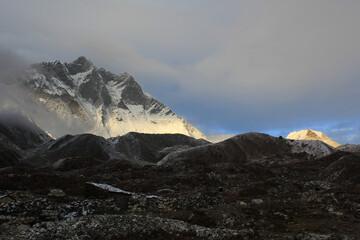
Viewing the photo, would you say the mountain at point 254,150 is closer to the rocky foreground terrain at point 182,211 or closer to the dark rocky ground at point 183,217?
the rocky foreground terrain at point 182,211

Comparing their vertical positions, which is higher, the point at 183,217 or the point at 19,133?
the point at 19,133

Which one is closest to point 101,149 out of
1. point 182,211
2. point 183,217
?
point 182,211

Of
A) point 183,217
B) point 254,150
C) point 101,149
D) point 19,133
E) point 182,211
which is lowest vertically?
point 183,217

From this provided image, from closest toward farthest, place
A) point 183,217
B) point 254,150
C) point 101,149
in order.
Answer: point 183,217 < point 254,150 < point 101,149

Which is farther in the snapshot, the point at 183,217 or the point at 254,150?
the point at 254,150

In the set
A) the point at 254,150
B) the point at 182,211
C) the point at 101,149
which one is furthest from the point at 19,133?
the point at 182,211

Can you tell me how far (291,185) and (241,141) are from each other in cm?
7293

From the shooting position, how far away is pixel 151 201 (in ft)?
75.0

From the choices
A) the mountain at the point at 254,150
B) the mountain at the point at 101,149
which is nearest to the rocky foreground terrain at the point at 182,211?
the mountain at the point at 254,150

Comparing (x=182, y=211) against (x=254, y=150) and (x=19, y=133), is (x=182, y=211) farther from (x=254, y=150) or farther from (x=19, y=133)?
(x=19, y=133)

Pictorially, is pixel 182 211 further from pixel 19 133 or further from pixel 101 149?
pixel 19 133

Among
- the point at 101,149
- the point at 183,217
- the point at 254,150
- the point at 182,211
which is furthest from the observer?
the point at 101,149

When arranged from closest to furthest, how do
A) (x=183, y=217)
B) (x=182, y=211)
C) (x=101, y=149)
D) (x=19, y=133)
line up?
(x=183, y=217) < (x=182, y=211) < (x=101, y=149) < (x=19, y=133)

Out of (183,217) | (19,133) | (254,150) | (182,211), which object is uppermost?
(19,133)
